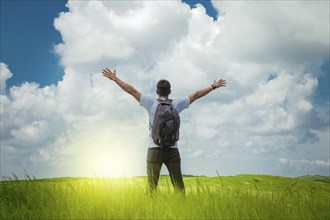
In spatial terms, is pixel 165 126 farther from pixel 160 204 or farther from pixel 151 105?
pixel 160 204

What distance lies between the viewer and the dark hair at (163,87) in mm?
8680

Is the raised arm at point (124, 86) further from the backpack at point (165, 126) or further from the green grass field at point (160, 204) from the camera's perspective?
the green grass field at point (160, 204)

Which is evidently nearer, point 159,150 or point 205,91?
point 159,150

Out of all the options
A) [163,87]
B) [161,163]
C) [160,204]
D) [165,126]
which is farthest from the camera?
[163,87]

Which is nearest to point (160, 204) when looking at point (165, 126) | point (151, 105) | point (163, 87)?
point (165, 126)

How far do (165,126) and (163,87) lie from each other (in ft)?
3.07

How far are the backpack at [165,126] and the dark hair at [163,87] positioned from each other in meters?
0.25

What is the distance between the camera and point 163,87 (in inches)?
341

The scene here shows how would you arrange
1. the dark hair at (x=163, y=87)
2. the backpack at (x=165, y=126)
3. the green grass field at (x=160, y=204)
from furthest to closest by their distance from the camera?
the dark hair at (x=163, y=87) < the backpack at (x=165, y=126) < the green grass field at (x=160, y=204)

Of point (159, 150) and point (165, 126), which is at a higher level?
point (165, 126)

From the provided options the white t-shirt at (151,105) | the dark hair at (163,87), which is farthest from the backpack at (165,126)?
the dark hair at (163,87)

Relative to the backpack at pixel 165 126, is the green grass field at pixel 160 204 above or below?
below

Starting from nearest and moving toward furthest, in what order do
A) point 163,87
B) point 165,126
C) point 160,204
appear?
point 160,204 < point 165,126 < point 163,87

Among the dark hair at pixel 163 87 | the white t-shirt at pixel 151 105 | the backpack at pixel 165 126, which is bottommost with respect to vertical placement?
the backpack at pixel 165 126
